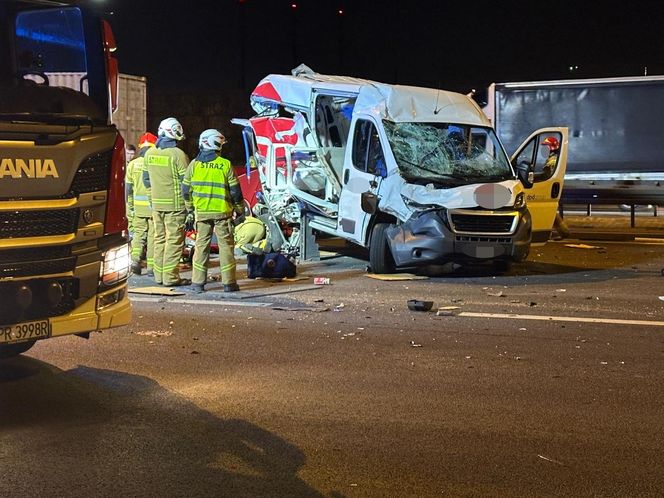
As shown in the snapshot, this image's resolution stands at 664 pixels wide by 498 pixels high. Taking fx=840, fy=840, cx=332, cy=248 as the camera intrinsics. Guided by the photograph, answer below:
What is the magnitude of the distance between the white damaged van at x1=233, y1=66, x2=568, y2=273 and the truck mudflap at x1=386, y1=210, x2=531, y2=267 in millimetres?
13

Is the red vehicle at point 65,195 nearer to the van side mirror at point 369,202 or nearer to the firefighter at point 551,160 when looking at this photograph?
the van side mirror at point 369,202

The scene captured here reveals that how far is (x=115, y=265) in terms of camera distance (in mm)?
5590

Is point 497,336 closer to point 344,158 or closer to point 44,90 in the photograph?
point 44,90

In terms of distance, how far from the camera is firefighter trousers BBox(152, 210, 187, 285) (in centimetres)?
1057

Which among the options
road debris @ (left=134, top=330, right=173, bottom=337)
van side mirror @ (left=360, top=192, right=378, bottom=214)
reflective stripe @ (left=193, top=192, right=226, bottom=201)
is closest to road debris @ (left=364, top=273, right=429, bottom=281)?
van side mirror @ (left=360, top=192, right=378, bottom=214)

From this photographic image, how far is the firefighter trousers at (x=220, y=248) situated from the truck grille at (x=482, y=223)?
2888 mm

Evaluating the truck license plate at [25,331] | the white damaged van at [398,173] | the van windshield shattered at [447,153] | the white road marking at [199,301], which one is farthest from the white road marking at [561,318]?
the truck license plate at [25,331]

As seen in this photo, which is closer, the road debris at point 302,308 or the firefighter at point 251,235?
the road debris at point 302,308

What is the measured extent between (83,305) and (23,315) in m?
0.42

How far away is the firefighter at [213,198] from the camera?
999cm

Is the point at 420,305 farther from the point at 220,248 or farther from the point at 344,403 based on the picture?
the point at 344,403

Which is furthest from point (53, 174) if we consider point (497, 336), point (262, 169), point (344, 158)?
point (262, 169)

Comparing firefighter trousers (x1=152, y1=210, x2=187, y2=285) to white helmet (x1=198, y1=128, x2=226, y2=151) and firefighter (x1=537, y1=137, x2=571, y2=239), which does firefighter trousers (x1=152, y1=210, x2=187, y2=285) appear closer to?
white helmet (x1=198, y1=128, x2=226, y2=151)

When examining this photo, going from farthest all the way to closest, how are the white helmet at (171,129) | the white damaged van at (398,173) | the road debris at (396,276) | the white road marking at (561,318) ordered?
the road debris at (396,276)
the white damaged van at (398,173)
the white helmet at (171,129)
the white road marking at (561,318)
